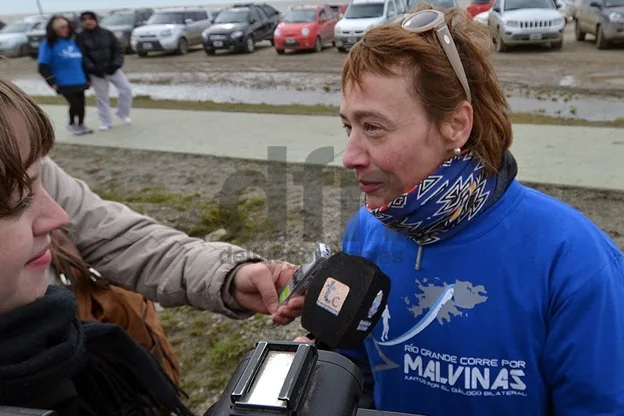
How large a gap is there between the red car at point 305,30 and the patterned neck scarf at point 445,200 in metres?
15.8

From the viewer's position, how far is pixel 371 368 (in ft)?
6.08

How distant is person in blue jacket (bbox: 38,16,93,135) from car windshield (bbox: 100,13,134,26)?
1524cm

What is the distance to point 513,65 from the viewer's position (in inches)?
477

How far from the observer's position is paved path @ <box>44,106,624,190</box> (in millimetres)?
5250

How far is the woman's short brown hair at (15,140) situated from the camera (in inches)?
44.5

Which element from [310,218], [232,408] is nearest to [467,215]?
[232,408]

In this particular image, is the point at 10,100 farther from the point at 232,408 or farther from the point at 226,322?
the point at 226,322

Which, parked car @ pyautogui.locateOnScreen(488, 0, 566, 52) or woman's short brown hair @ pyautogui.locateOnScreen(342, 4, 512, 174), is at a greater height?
woman's short brown hair @ pyautogui.locateOnScreen(342, 4, 512, 174)

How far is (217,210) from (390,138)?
3.78m

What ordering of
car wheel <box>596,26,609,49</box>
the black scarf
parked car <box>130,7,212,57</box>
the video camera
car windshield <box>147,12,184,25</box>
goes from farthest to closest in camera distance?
1. car windshield <box>147,12,184,25</box>
2. parked car <box>130,7,212,57</box>
3. car wheel <box>596,26,609,49</box>
4. the black scarf
5. the video camera

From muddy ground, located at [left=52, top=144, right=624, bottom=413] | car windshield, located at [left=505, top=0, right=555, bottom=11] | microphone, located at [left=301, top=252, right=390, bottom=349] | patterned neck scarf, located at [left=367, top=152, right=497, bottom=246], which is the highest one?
patterned neck scarf, located at [left=367, top=152, right=497, bottom=246]

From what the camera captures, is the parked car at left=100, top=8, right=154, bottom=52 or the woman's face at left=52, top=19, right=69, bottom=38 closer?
the woman's face at left=52, top=19, right=69, bottom=38

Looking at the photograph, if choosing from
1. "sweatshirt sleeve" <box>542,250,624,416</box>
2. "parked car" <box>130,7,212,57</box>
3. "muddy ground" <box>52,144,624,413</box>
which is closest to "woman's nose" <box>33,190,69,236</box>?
"sweatshirt sleeve" <box>542,250,624,416</box>

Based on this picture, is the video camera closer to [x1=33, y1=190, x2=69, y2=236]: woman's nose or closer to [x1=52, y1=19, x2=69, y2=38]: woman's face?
[x1=33, y1=190, x2=69, y2=236]: woman's nose
